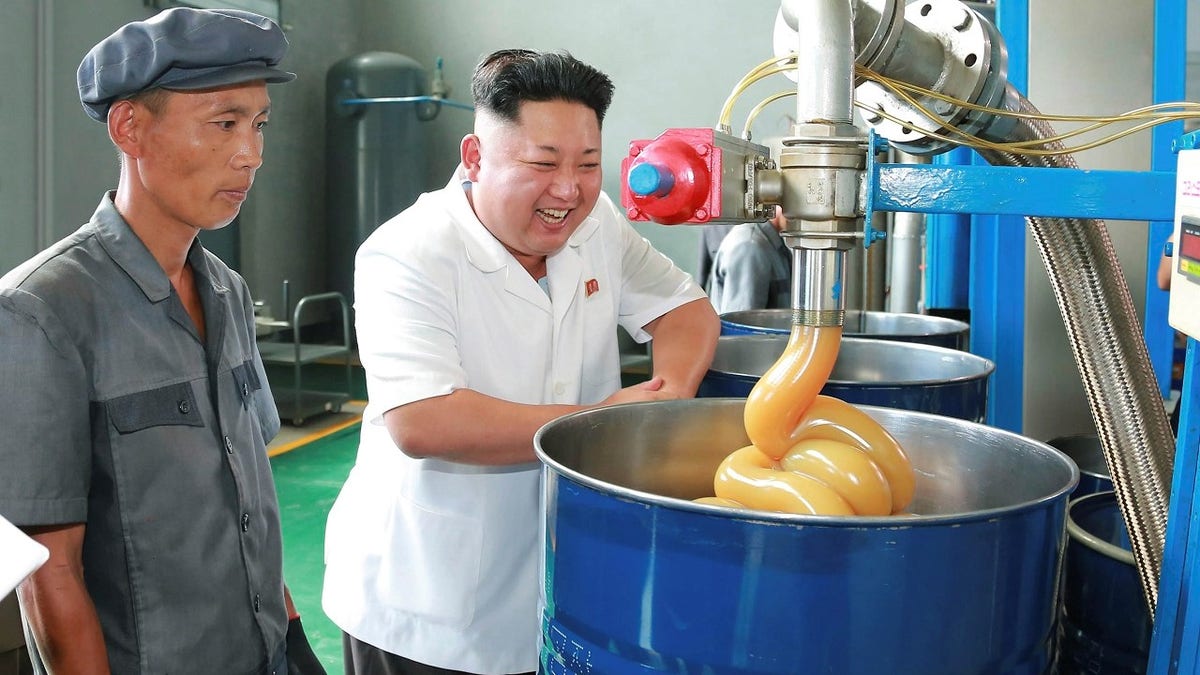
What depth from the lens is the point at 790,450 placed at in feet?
2.94

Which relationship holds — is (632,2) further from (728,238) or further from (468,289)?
(468,289)

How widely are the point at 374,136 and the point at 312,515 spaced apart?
9.08 feet

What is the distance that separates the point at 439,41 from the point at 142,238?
17.5 feet

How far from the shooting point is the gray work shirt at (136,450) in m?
0.94

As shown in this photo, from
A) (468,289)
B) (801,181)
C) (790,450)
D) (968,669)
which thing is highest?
(801,181)

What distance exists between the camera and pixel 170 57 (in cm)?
101

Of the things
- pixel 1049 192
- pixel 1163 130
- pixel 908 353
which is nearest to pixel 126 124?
pixel 1049 192

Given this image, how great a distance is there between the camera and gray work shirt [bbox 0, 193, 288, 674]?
0.94 metres

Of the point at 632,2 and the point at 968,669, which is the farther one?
the point at 632,2

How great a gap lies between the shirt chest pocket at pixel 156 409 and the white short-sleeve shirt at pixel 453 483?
201 millimetres

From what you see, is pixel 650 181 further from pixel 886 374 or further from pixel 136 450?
pixel 886 374

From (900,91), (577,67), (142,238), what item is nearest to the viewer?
(900,91)

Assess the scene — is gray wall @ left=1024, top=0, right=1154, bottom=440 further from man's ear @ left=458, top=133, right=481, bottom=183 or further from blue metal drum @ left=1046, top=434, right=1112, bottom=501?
man's ear @ left=458, top=133, right=481, bottom=183

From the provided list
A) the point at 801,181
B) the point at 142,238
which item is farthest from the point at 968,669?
the point at 142,238
